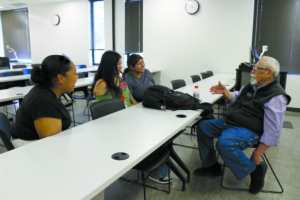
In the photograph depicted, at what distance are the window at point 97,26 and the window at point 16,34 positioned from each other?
10.9 ft

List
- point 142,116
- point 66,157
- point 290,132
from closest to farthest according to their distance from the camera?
point 66,157 < point 142,116 < point 290,132

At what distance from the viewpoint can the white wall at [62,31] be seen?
744 centimetres

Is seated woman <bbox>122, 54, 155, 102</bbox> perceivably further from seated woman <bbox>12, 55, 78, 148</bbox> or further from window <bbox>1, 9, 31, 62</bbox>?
window <bbox>1, 9, 31, 62</bbox>

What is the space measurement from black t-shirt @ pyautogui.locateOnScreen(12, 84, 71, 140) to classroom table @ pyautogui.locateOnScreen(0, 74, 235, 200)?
5.9 inches

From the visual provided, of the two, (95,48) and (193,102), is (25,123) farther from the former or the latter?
(95,48)

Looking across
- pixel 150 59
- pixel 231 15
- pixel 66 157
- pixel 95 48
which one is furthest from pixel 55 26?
pixel 66 157

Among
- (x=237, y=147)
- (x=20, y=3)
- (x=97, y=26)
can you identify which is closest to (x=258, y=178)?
(x=237, y=147)

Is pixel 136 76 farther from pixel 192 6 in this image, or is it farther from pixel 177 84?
pixel 192 6

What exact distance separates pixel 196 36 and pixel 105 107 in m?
4.22

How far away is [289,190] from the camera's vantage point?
2145 millimetres

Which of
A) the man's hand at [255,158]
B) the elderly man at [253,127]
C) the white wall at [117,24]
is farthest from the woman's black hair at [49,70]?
the white wall at [117,24]

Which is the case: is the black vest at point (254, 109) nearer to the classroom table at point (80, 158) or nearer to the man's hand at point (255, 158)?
the man's hand at point (255, 158)

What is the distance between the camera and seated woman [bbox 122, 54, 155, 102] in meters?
3.12

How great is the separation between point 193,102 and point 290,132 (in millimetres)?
2338
